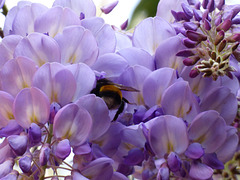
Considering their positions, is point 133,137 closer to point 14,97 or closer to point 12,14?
point 14,97

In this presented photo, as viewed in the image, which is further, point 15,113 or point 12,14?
point 12,14

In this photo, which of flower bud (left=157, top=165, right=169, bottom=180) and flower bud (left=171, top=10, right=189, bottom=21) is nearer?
flower bud (left=157, top=165, right=169, bottom=180)

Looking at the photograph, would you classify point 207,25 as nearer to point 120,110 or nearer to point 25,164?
point 120,110

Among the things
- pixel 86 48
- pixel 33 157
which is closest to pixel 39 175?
pixel 33 157

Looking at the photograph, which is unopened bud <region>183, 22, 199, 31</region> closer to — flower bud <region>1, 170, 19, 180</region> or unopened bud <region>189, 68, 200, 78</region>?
unopened bud <region>189, 68, 200, 78</region>

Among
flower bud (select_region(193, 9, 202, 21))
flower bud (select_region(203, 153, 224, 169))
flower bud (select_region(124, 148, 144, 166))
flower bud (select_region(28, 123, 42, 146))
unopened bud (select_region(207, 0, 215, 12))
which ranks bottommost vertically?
flower bud (select_region(203, 153, 224, 169))

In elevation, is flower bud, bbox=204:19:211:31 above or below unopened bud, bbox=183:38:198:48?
above

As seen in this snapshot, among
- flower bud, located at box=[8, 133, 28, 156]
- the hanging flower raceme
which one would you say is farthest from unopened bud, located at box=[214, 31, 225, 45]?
flower bud, located at box=[8, 133, 28, 156]
